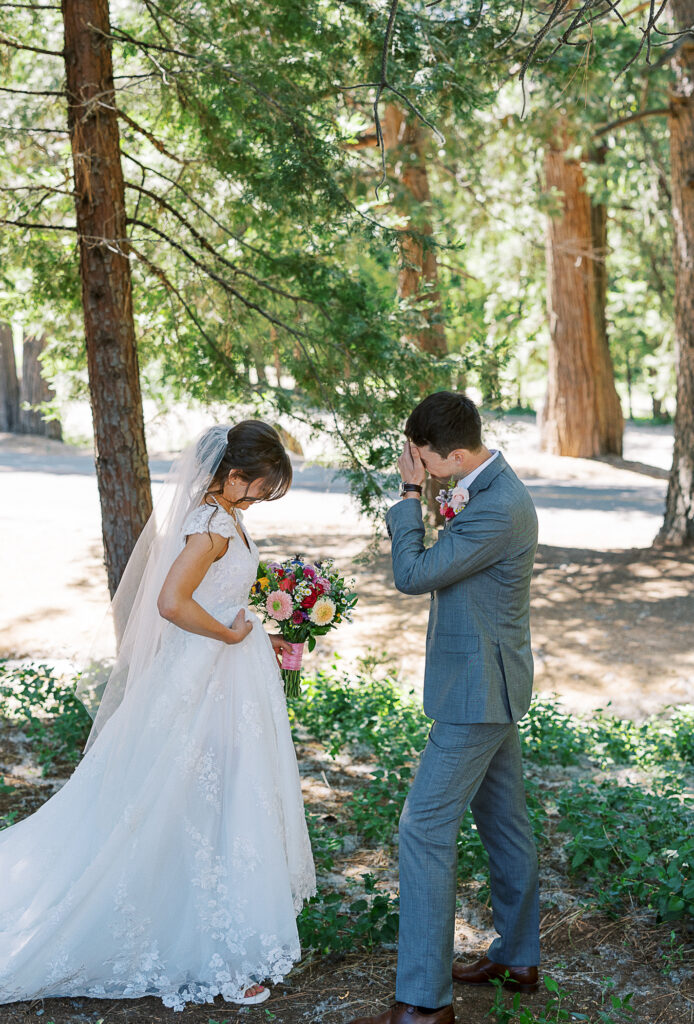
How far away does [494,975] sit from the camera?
3.59 m

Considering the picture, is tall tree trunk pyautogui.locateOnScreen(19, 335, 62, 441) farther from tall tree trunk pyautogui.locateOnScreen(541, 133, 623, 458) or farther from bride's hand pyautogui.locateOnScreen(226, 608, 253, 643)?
bride's hand pyautogui.locateOnScreen(226, 608, 253, 643)

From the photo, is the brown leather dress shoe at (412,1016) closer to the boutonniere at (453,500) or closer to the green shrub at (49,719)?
the boutonniere at (453,500)

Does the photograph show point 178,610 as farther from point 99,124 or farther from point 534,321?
point 534,321

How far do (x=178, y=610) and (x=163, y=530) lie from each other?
0.52 meters

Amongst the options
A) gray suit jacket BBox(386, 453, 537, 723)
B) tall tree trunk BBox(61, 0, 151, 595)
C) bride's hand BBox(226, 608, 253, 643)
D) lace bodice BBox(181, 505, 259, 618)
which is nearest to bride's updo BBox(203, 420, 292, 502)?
lace bodice BBox(181, 505, 259, 618)

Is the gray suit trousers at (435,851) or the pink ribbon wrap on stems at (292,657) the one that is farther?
the pink ribbon wrap on stems at (292,657)

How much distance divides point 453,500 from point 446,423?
26 centimetres

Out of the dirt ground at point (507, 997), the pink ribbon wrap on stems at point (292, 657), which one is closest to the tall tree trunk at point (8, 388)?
the pink ribbon wrap on stems at point (292, 657)

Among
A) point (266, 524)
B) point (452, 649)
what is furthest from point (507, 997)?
point (266, 524)

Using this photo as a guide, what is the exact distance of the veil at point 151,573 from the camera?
3727 mm

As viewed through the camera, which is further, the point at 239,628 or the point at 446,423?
the point at 239,628

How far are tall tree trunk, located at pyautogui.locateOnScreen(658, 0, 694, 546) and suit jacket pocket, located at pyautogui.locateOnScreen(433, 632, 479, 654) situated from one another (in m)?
7.91

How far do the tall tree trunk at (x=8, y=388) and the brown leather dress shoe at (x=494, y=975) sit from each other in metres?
21.7

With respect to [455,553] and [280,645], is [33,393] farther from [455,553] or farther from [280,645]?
[455,553]
